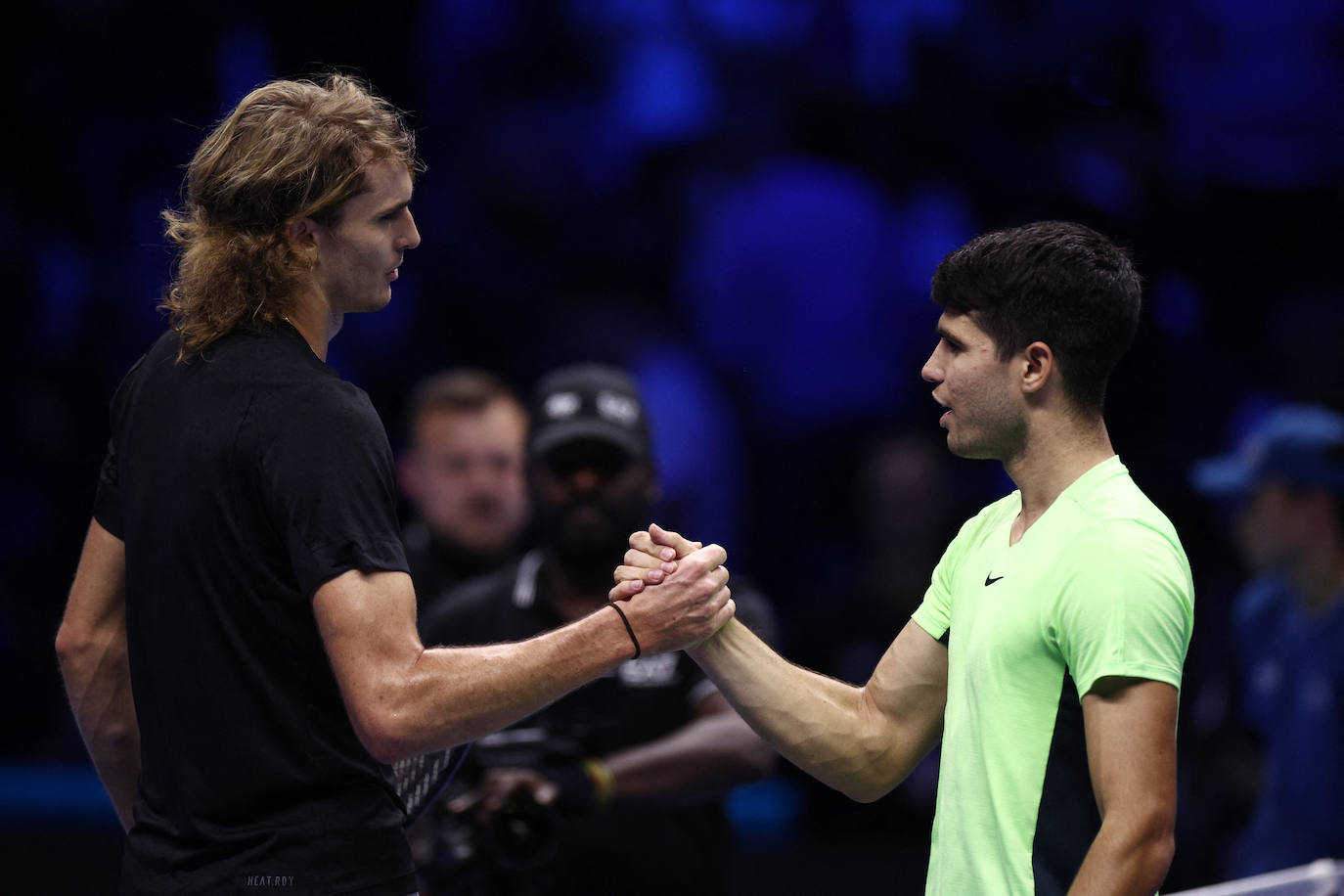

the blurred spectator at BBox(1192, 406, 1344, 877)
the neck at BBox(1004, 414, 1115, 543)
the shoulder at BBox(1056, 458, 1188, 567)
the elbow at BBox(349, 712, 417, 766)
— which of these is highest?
the neck at BBox(1004, 414, 1115, 543)

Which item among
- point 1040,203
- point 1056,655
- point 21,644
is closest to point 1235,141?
point 1040,203

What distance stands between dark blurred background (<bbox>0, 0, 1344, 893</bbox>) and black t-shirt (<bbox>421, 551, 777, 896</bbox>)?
2977 millimetres

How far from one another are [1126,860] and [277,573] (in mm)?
1099

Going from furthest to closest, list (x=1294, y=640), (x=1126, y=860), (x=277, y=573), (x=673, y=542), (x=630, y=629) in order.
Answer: (x=1294, y=640) < (x=673, y=542) < (x=630, y=629) < (x=277, y=573) < (x=1126, y=860)

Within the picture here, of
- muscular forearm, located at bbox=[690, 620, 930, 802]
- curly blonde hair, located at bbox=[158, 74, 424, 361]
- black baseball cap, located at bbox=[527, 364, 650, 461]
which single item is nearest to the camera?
curly blonde hair, located at bbox=[158, 74, 424, 361]

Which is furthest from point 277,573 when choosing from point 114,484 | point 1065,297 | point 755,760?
point 755,760

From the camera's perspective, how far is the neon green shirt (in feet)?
6.09

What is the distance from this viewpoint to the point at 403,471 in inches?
245

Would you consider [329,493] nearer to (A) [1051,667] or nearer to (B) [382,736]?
(B) [382,736]

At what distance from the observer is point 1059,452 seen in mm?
2092

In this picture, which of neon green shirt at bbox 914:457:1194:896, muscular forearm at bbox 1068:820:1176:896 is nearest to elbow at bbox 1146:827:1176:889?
muscular forearm at bbox 1068:820:1176:896

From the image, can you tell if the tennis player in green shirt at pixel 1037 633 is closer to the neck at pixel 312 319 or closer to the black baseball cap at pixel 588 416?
the neck at pixel 312 319

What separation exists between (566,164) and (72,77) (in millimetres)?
2672

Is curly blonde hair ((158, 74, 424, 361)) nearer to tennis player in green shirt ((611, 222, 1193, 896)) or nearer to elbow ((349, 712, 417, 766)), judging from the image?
elbow ((349, 712, 417, 766))
